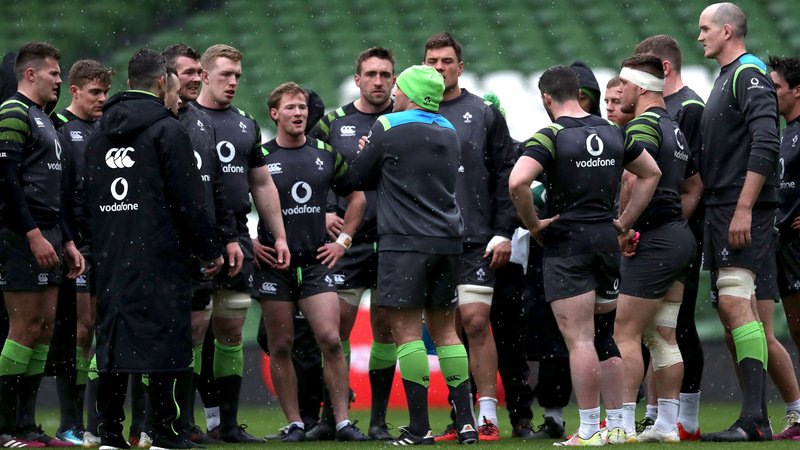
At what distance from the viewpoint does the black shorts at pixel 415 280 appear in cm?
684

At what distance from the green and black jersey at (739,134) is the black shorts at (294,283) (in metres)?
2.32

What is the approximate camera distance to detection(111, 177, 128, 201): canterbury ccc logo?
6.25 meters

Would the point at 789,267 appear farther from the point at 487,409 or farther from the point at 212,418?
the point at 212,418

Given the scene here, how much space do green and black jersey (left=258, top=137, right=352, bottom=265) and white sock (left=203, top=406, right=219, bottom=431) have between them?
1169 millimetres

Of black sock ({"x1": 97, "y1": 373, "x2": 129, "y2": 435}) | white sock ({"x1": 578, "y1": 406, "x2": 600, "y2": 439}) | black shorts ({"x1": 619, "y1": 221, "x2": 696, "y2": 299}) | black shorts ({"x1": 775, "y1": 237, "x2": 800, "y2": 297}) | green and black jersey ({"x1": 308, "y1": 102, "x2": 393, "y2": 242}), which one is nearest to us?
black sock ({"x1": 97, "y1": 373, "x2": 129, "y2": 435})

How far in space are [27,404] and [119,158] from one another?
6.40ft

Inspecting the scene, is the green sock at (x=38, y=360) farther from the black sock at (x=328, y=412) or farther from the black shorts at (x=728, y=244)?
the black shorts at (x=728, y=244)

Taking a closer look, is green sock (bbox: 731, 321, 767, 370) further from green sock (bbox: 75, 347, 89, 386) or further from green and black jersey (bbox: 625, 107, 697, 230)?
green sock (bbox: 75, 347, 89, 386)

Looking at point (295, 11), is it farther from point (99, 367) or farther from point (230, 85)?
point (99, 367)

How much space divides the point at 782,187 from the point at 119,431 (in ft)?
14.5

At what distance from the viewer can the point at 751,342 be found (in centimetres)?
719

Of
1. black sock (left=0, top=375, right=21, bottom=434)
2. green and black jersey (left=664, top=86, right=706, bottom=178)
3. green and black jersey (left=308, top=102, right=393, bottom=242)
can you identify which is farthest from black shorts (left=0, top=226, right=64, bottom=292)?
green and black jersey (left=664, top=86, right=706, bottom=178)

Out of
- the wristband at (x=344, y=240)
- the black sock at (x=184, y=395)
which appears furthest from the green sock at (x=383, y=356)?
the black sock at (x=184, y=395)

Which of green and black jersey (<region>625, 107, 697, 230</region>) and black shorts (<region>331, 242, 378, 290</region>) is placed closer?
green and black jersey (<region>625, 107, 697, 230</region>)
